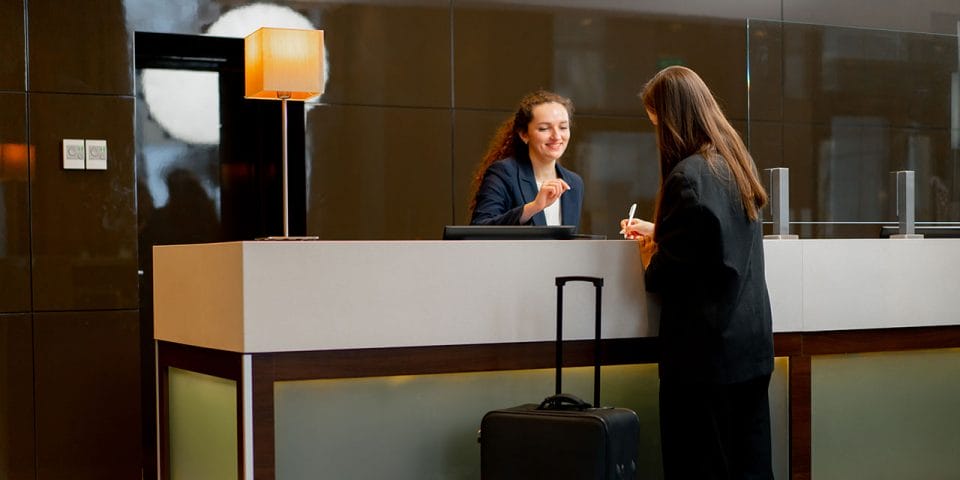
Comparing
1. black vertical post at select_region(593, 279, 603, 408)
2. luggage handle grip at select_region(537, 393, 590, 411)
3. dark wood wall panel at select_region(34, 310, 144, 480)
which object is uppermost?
black vertical post at select_region(593, 279, 603, 408)

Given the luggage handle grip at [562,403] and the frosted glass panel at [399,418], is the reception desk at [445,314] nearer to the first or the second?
the frosted glass panel at [399,418]

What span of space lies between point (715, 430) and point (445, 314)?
82 centimetres

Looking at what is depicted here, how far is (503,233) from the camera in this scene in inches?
127

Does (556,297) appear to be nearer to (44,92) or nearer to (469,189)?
(469,189)

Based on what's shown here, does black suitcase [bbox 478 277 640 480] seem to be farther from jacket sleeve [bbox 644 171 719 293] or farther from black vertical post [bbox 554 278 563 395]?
jacket sleeve [bbox 644 171 719 293]

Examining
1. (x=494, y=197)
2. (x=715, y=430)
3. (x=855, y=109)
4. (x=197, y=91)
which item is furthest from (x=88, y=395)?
(x=855, y=109)

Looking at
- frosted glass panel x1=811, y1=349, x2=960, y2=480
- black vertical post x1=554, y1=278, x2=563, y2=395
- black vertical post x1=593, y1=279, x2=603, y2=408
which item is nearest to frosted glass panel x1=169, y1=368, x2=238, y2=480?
black vertical post x1=554, y1=278, x2=563, y2=395

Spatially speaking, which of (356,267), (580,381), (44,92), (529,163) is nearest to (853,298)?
(580,381)

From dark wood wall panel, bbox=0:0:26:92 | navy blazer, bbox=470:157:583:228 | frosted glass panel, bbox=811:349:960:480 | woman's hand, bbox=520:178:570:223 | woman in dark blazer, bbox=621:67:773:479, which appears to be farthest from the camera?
dark wood wall panel, bbox=0:0:26:92

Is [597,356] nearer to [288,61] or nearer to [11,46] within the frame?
[288,61]

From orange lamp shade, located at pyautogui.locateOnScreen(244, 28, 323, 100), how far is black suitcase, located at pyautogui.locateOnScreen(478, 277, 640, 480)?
53.9 inches

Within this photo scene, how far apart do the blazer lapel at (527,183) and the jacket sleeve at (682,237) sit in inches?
43.0

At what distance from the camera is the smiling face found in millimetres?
4230

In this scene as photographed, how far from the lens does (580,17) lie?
5.79 m
